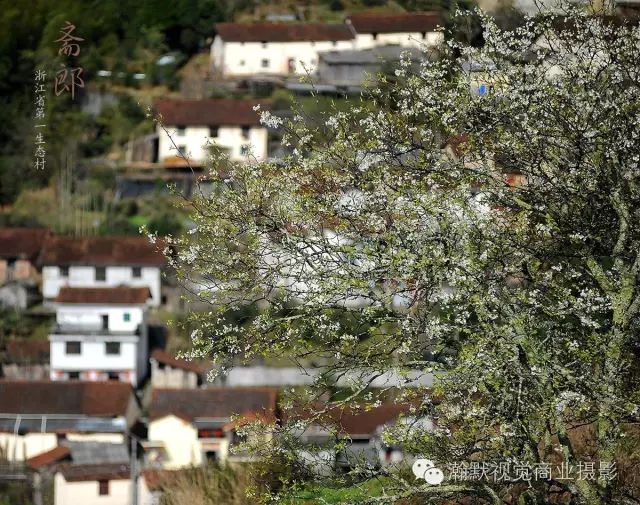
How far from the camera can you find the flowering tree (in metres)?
6.97

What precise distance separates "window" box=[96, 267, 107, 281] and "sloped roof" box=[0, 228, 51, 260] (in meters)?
4.01

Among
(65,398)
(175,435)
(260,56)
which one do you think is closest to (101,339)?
(65,398)

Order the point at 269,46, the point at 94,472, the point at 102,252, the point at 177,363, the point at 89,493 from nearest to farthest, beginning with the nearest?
the point at 89,493, the point at 94,472, the point at 177,363, the point at 102,252, the point at 269,46

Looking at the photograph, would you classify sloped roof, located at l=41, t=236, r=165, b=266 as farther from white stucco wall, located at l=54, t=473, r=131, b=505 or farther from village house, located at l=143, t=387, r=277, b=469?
white stucco wall, located at l=54, t=473, r=131, b=505

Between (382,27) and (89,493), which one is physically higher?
(382,27)

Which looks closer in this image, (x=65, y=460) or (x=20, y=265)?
(x=65, y=460)

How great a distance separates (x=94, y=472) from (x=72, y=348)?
12.7 metres

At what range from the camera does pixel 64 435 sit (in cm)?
3791

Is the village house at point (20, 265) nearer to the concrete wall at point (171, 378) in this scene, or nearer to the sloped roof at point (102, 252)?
the sloped roof at point (102, 252)

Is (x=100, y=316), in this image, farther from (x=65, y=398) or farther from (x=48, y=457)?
(x=48, y=457)

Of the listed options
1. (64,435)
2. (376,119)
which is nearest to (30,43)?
(64,435)

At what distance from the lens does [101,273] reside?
49250 millimetres

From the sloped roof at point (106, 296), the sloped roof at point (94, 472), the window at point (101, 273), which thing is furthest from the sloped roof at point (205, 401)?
the window at point (101, 273)

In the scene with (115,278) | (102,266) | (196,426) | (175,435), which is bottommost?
(175,435)
